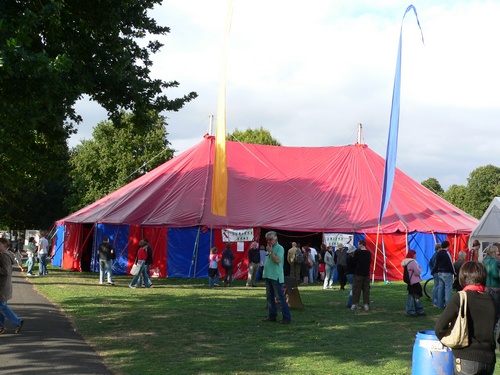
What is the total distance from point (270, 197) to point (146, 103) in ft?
49.7

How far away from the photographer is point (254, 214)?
26.9 m

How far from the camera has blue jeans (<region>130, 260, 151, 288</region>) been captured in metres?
20.4

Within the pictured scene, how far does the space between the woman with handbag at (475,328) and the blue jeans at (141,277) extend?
1613 centimetres

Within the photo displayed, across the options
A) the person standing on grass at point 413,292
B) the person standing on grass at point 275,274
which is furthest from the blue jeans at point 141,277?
the person standing on grass at point 413,292

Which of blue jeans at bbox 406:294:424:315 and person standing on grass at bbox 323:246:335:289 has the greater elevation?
person standing on grass at bbox 323:246:335:289

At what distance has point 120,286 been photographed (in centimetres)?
2105

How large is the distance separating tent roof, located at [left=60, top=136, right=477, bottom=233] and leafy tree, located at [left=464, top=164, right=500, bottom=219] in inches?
1621

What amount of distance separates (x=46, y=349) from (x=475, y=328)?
244 inches

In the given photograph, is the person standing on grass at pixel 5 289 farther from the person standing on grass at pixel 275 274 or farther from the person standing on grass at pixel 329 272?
the person standing on grass at pixel 329 272

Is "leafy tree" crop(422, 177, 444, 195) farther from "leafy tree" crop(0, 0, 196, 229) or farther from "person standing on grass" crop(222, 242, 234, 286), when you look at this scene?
"leafy tree" crop(0, 0, 196, 229)

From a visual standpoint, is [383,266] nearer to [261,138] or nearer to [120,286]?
[120,286]

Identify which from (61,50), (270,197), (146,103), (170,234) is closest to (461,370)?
(61,50)

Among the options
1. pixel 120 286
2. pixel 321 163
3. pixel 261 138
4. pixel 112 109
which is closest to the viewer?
pixel 112 109

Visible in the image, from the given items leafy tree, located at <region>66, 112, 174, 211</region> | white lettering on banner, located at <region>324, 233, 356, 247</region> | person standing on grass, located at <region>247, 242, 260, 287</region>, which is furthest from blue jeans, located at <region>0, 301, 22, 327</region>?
leafy tree, located at <region>66, 112, 174, 211</region>
